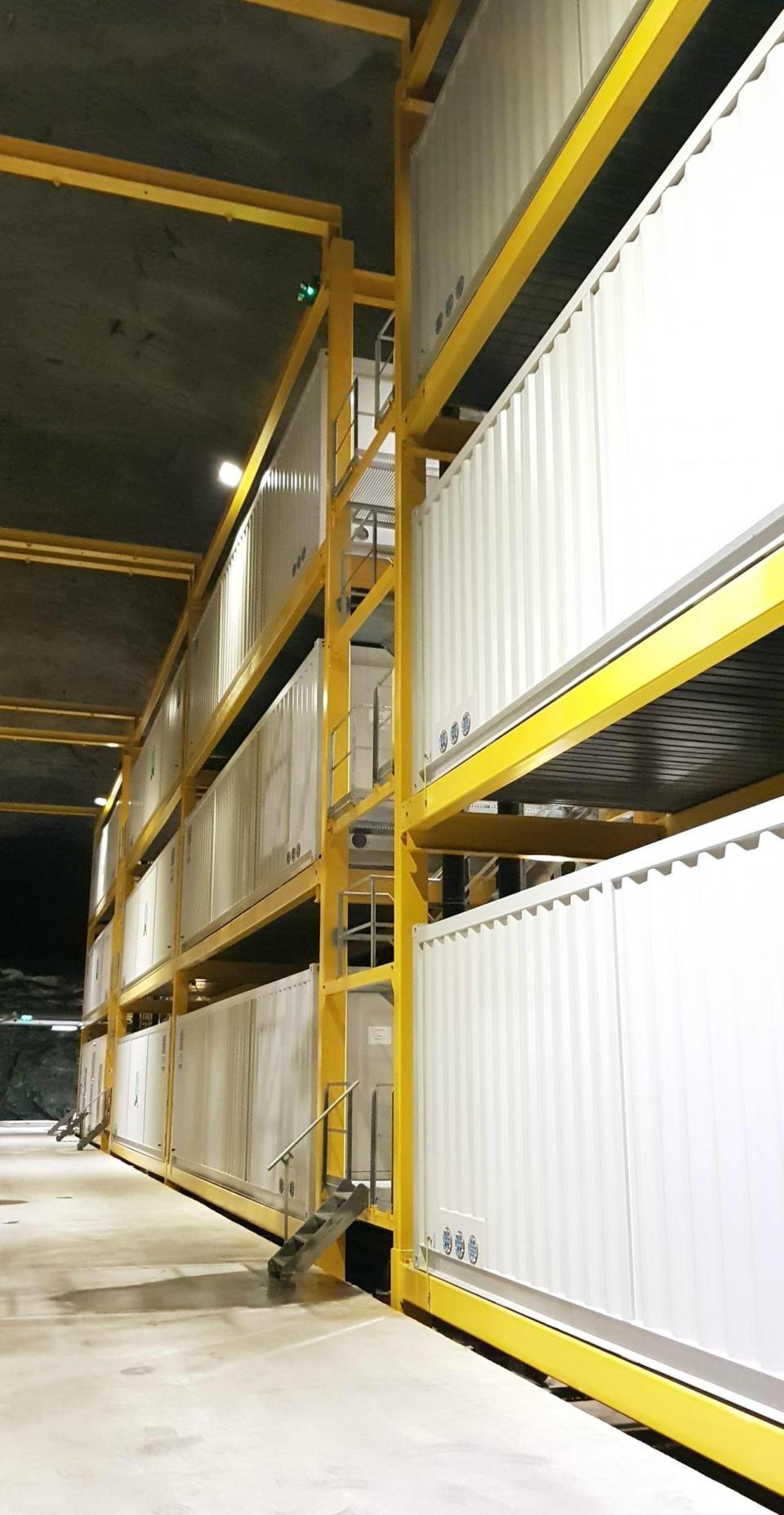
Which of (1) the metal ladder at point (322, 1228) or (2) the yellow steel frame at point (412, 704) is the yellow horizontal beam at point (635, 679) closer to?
(2) the yellow steel frame at point (412, 704)

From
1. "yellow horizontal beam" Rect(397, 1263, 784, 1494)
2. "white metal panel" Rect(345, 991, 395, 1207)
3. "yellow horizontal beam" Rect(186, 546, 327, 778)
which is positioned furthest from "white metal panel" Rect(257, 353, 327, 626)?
"yellow horizontal beam" Rect(397, 1263, 784, 1494)

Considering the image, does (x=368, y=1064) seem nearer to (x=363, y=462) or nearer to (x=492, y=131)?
(x=363, y=462)

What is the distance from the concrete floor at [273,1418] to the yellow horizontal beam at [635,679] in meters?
3.23

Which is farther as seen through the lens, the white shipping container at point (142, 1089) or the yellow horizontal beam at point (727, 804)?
the white shipping container at point (142, 1089)

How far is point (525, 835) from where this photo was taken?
352 inches

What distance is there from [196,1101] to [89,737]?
15204mm

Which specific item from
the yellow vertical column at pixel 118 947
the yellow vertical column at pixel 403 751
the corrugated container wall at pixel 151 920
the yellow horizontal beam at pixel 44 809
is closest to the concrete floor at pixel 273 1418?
the yellow vertical column at pixel 403 751

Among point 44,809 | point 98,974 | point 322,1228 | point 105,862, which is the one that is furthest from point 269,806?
point 44,809

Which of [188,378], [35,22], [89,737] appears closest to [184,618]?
[188,378]

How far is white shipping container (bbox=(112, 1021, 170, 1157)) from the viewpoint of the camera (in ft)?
67.7

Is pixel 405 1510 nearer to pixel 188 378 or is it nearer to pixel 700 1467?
pixel 700 1467

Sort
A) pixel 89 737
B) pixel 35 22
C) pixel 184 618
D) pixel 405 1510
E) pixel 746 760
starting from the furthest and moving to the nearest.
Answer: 1. pixel 89 737
2. pixel 184 618
3. pixel 35 22
4. pixel 746 760
5. pixel 405 1510

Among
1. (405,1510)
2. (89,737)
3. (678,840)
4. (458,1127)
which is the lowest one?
(405,1510)

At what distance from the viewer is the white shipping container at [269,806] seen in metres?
12.0
